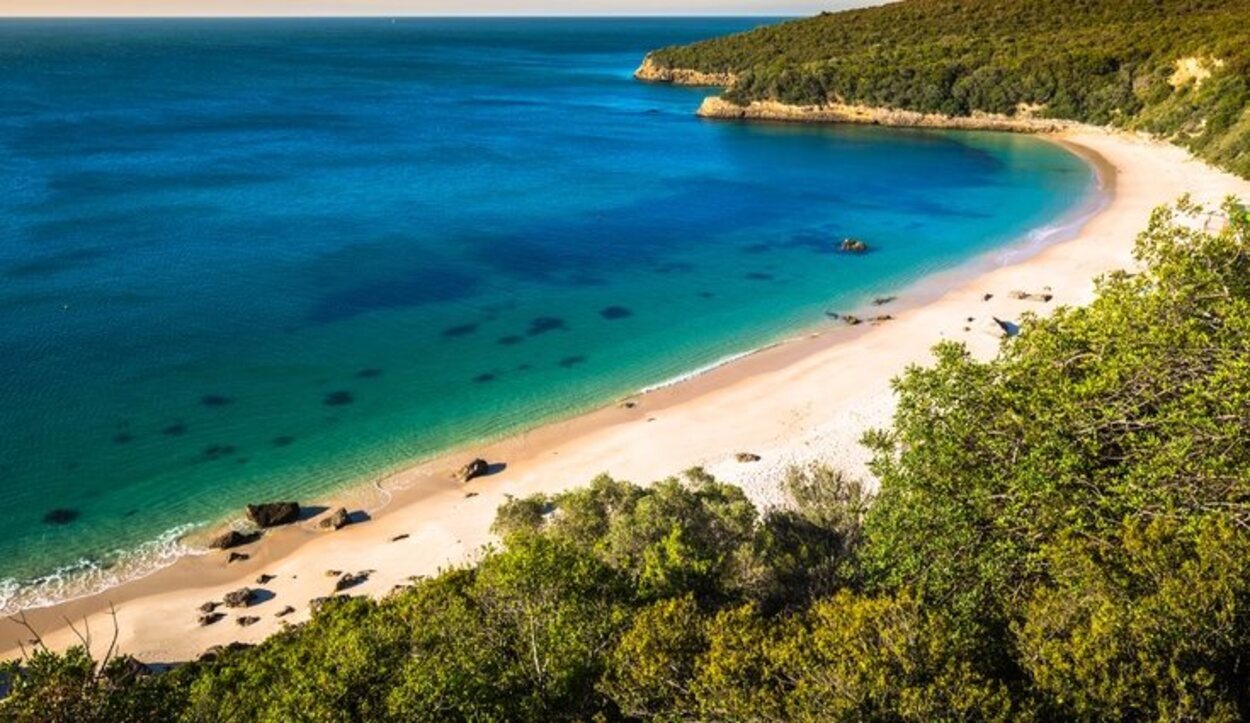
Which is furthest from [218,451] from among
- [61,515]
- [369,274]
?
[369,274]

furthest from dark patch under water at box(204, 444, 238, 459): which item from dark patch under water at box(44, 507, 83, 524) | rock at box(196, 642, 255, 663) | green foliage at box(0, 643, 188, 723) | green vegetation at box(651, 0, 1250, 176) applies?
green vegetation at box(651, 0, 1250, 176)

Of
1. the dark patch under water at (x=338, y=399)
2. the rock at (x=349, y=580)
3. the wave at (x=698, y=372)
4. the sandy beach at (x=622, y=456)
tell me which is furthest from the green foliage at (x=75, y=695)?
the wave at (x=698, y=372)

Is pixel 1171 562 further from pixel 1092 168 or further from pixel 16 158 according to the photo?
pixel 16 158

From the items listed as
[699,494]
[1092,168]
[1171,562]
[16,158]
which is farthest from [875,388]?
[16,158]

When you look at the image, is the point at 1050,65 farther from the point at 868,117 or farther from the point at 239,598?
the point at 239,598

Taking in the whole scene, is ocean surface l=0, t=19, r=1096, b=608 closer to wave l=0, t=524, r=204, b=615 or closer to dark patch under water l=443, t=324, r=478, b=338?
wave l=0, t=524, r=204, b=615

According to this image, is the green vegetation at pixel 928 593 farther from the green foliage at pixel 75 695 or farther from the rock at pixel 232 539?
the rock at pixel 232 539
